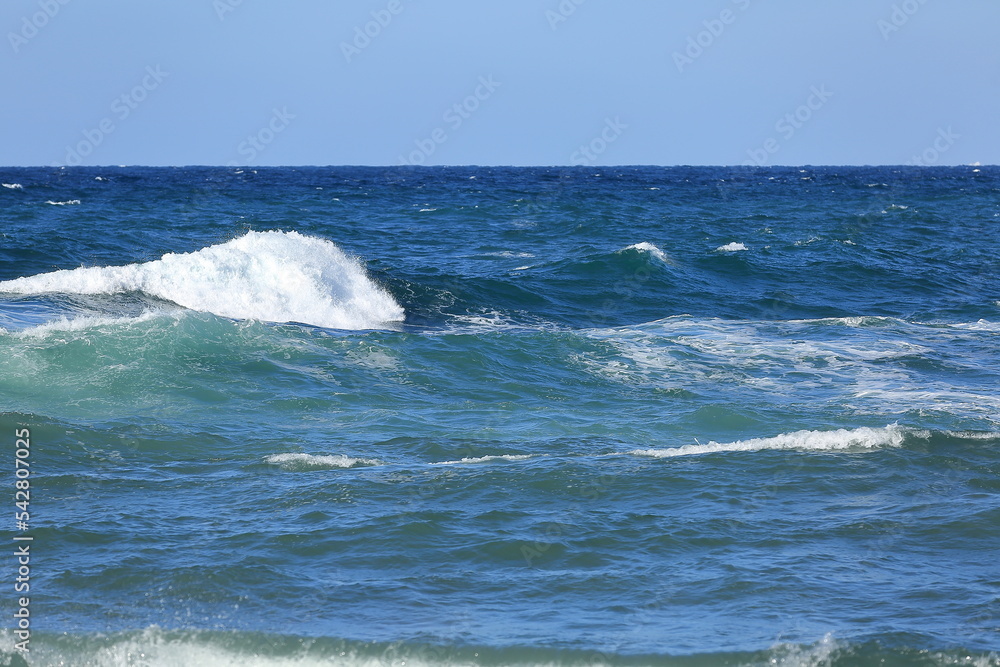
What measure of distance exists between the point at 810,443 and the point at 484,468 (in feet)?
9.32

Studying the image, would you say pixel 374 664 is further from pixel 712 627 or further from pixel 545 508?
pixel 545 508

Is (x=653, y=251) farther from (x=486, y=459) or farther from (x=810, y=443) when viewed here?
(x=486, y=459)

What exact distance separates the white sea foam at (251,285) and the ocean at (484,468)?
69 millimetres

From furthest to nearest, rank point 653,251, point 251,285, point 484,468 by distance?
point 653,251, point 251,285, point 484,468

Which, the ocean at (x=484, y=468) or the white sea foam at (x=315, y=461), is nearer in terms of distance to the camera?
the ocean at (x=484, y=468)

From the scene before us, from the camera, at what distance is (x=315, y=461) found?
7875 mm

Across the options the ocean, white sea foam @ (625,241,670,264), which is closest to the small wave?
the ocean

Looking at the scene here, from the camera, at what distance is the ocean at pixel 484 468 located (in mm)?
5039

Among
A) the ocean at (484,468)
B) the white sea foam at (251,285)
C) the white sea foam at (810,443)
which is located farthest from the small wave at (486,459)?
the white sea foam at (251,285)

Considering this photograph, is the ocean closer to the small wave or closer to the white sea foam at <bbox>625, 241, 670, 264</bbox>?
the small wave

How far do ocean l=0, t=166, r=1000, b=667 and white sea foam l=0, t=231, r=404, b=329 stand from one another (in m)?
0.07

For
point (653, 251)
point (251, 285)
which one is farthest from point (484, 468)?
point (653, 251)

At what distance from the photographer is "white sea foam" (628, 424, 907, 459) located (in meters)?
8.31

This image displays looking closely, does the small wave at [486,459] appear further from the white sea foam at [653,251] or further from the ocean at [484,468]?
the white sea foam at [653,251]
